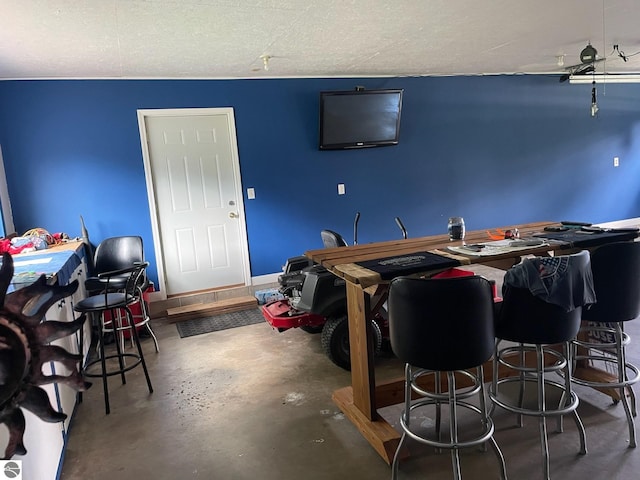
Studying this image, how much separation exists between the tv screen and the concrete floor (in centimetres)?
272

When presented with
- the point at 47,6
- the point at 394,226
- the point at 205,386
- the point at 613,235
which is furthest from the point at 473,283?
the point at 394,226

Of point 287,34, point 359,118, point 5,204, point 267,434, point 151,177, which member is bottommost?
point 267,434

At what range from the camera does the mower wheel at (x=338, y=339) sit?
Result: 3240 mm

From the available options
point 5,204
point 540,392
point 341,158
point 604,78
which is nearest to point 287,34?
point 341,158

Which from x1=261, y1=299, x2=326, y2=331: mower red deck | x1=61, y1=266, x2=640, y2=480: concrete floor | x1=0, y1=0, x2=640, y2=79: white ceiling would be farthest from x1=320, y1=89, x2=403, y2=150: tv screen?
x1=61, y1=266, x2=640, y2=480: concrete floor

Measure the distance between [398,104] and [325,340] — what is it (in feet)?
10.8

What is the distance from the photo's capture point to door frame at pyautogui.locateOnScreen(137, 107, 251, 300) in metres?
4.63

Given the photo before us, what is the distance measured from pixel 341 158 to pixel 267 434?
11.8 feet

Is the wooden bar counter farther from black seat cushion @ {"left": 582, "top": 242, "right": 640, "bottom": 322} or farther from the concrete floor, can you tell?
black seat cushion @ {"left": 582, "top": 242, "right": 640, "bottom": 322}

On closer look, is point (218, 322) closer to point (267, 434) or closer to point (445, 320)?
point (267, 434)

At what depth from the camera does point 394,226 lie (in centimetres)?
578

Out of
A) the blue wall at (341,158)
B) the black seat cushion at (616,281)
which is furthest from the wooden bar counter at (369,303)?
the blue wall at (341,158)

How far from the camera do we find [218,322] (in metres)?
4.58

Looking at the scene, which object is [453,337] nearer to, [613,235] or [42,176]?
[613,235]
